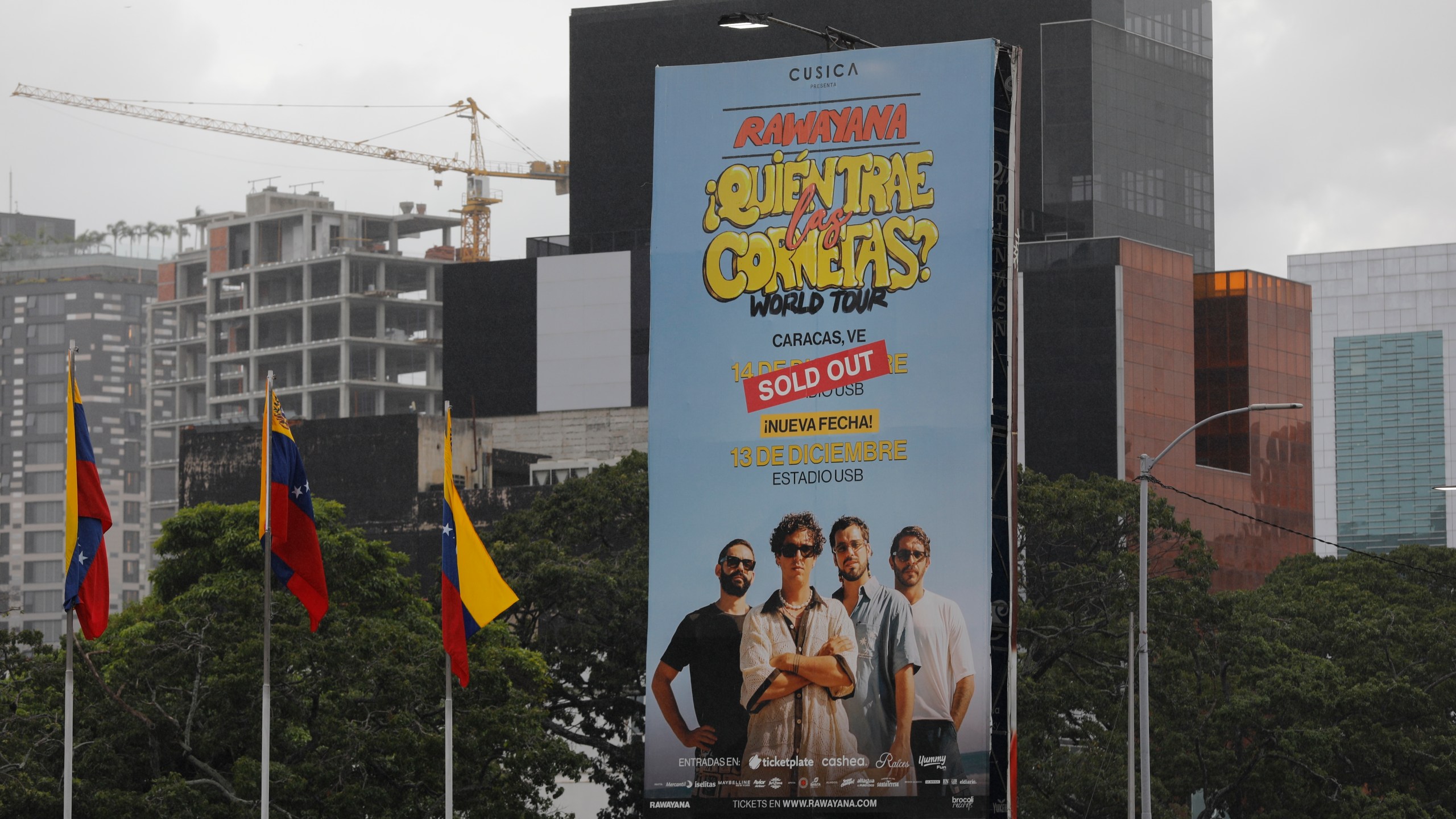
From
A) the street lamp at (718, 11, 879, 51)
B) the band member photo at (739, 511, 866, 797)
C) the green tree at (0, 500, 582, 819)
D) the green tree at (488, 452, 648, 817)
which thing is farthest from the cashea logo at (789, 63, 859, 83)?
the green tree at (488, 452, 648, 817)

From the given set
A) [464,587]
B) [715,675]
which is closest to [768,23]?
[464,587]

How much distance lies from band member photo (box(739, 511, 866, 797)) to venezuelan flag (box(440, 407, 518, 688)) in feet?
14.6

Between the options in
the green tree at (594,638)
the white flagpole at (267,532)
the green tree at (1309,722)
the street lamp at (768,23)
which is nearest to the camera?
the white flagpole at (267,532)

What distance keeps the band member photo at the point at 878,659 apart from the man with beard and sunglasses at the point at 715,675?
1.75 metres

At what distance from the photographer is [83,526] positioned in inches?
1172

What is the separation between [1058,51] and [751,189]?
92.9 meters

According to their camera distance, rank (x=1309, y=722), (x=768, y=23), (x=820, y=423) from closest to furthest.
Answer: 1. (x=820, y=423)
2. (x=768, y=23)
3. (x=1309, y=722)

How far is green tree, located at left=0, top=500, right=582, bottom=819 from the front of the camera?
38.5 m

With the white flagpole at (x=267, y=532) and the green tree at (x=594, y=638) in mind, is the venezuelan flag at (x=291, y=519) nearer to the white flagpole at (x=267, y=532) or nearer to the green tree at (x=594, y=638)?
the white flagpole at (x=267, y=532)

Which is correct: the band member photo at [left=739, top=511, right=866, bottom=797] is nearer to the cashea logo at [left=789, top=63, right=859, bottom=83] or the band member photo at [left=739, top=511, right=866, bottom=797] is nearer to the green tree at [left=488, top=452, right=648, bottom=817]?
the cashea logo at [left=789, top=63, right=859, bottom=83]

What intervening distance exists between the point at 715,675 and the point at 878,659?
9.27 ft

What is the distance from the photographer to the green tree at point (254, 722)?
126 ft

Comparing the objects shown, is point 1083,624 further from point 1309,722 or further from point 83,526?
point 83,526

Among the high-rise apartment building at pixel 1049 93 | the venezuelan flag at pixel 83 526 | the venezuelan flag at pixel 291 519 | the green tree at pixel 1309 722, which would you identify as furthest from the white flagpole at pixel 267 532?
the high-rise apartment building at pixel 1049 93
